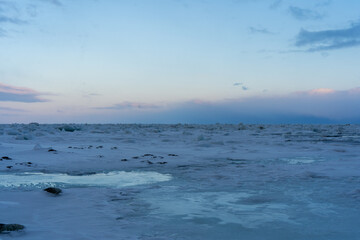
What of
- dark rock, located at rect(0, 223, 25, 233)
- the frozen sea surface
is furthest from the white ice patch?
dark rock, located at rect(0, 223, 25, 233)

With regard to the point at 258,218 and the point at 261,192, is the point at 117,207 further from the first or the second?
the point at 261,192

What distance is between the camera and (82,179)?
525 cm

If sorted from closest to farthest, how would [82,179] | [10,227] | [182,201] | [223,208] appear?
[10,227] < [223,208] < [182,201] < [82,179]

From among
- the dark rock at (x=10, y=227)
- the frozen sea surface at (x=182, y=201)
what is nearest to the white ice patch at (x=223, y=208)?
the frozen sea surface at (x=182, y=201)

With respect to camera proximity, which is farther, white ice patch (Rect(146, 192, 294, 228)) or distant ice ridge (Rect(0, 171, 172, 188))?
distant ice ridge (Rect(0, 171, 172, 188))

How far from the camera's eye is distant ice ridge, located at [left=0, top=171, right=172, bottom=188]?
475 cm

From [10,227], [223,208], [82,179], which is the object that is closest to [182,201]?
[223,208]

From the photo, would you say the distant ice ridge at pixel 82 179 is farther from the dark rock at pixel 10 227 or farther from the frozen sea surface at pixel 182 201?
the dark rock at pixel 10 227

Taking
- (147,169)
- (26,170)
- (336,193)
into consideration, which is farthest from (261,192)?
(26,170)

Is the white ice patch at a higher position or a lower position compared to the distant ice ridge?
higher

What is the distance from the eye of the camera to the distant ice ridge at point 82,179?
187 inches

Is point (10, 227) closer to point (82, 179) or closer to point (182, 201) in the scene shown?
point (182, 201)

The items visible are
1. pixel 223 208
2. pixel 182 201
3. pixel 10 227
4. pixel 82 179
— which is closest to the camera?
pixel 10 227

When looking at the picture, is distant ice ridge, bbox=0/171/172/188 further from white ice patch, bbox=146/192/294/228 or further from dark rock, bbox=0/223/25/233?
dark rock, bbox=0/223/25/233
